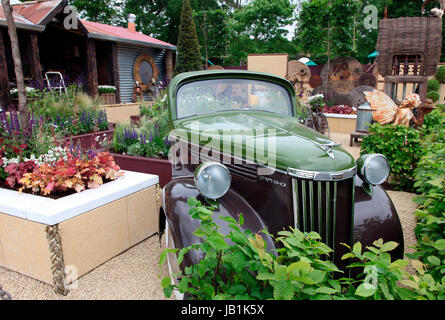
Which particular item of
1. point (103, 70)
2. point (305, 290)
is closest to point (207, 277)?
point (305, 290)

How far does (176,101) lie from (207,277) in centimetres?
231

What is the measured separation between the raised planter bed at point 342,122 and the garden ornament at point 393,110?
486 centimetres

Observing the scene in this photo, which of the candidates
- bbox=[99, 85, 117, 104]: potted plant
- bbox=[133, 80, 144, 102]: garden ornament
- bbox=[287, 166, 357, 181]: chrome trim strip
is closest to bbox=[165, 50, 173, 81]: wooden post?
bbox=[133, 80, 144, 102]: garden ornament

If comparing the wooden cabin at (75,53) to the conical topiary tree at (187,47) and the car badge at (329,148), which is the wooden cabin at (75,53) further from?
the car badge at (329,148)

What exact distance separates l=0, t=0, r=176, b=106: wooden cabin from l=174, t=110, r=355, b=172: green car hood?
8.21 metres

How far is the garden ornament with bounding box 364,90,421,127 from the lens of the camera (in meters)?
5.46

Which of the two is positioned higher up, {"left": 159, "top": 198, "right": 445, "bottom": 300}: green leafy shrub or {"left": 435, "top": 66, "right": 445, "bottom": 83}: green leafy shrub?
{"left": 435, "top": 66, "right": 445, "bottom": 83}: green leafy shrub

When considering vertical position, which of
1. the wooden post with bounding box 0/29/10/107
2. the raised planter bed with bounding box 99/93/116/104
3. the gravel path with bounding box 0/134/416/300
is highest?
the wooden post with bounding box 0/29/10/107

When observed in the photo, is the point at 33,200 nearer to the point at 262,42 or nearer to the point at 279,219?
the point at 279,219

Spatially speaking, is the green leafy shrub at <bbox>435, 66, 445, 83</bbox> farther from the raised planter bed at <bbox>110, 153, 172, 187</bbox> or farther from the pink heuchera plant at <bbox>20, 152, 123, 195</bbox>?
the pink heuchera plant at <bbox>20, 152, 123, 195</bbox>

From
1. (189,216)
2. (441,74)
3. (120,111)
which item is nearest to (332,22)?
(120,111)

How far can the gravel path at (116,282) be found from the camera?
8.77 feet

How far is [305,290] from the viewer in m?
1.16

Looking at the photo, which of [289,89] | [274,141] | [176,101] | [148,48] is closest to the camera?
[274,141]
